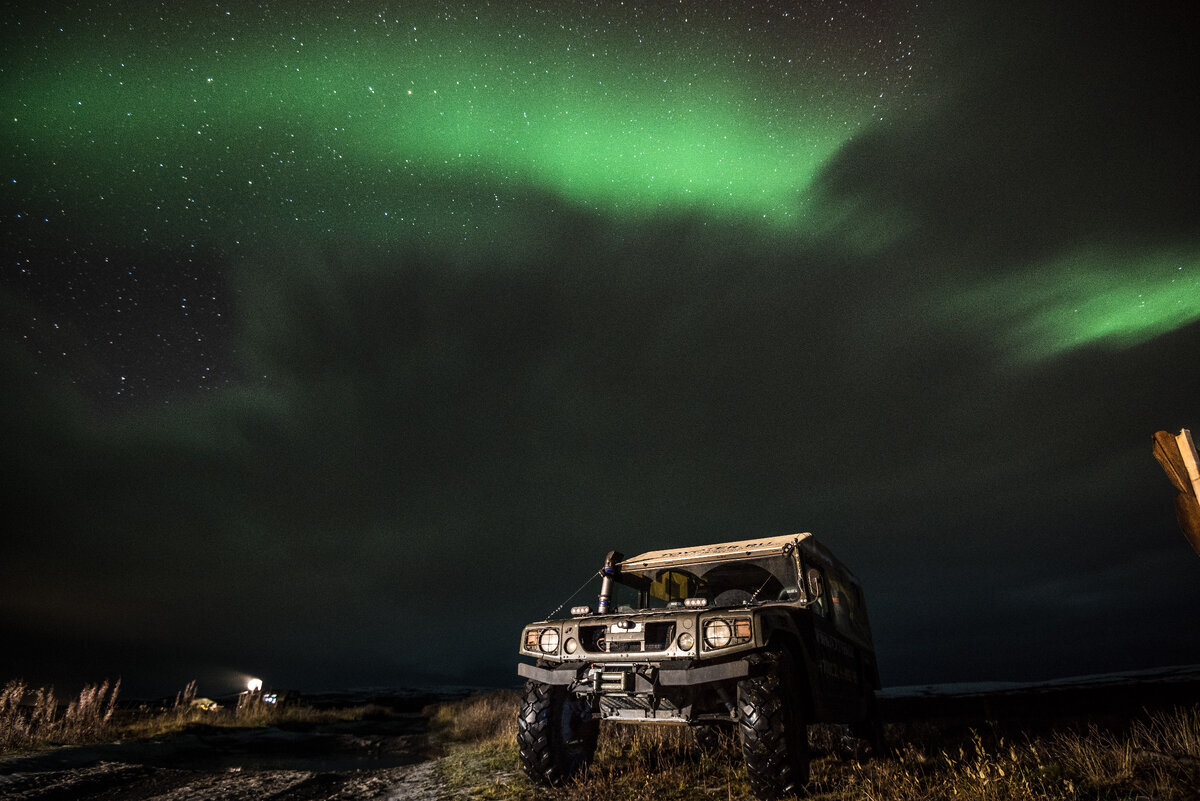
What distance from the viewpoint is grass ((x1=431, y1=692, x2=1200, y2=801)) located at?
4.77 metres

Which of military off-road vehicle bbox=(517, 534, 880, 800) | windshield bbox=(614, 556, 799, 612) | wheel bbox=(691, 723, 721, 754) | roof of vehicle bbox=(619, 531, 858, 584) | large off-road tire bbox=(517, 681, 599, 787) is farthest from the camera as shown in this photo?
wheel bbox=(691, 723, 721, 754)

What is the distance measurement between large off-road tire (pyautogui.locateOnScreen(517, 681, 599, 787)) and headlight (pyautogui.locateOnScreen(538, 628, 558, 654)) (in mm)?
428

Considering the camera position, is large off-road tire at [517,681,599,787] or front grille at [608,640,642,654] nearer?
front grille at [608,640,642,654]

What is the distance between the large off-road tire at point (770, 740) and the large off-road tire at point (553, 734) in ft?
7.36

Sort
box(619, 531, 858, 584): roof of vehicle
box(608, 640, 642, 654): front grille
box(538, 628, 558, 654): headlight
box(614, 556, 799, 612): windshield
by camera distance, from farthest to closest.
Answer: box(614, 556, 799, 612): windshield < box(619, 531, 858, 584): roof of vehicle < box(538, 628, 558, 654): headlight < box(608, 640, 642, 654): front grille

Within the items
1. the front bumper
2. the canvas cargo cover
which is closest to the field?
the front bumper

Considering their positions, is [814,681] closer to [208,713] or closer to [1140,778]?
[1140,778]

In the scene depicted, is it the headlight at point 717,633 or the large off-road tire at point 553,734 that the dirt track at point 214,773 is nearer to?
the large off-road tire at point 553,734

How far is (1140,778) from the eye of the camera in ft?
16.2

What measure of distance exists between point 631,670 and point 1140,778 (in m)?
4.68

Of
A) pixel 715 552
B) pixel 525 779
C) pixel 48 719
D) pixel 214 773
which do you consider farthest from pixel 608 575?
pixel 48 719

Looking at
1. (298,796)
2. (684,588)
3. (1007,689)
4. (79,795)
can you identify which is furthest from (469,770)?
(1007,689)

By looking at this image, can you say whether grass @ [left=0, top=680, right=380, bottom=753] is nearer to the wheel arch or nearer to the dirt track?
the dirt track

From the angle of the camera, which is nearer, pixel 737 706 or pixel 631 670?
pixel 737 706
